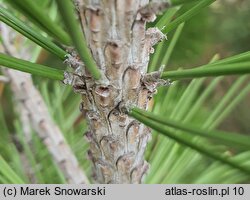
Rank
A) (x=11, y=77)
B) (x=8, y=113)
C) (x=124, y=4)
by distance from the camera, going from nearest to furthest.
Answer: (x=124, y=4) < (x=11, y=77) < (x=8, y=113)

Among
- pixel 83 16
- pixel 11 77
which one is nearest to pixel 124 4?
pixel 83 16

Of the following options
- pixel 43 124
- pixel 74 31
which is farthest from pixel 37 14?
pixel 43 124

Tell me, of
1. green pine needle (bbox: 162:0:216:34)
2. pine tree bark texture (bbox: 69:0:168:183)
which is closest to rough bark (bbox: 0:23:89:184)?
pine tree bark texture (bbox: 69:0:168:183)

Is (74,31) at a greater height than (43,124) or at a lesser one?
lesser

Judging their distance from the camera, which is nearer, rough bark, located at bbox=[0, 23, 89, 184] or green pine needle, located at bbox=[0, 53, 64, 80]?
green pine needle, located at bbox=[0, 53, 64, 80]

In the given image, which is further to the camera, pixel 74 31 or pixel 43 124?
pixel 43 124

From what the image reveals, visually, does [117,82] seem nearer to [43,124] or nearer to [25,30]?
[25,30]

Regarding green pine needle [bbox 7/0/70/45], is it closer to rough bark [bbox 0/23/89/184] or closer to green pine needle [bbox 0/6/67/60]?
green pine needle [bbox 0/6/67/60]

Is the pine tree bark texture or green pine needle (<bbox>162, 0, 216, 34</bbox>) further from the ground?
green pine needle (<bbox>162, 0, 216, 34</bbox>)

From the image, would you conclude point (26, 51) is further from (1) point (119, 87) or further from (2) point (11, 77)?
(1) point (119, 87)
